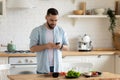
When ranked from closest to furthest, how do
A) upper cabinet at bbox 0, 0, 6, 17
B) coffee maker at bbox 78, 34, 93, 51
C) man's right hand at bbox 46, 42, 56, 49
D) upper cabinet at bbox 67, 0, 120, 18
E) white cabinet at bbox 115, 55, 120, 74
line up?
man's right hand at bbox 46, 42, 56, 49 → upper cabinet at bbox 0, 0, 6, 17 → white cabinet at bbox 115, 55, 120, 74 → coffee maker at bbox 78, 34, 93, 51 → upper cabinet at bbox 67, 0, 120, 18

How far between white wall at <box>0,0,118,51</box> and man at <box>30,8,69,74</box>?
1806 mm

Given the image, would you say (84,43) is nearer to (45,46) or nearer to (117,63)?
(117,63)

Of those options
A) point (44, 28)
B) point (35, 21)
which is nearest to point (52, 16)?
point (44, 28)

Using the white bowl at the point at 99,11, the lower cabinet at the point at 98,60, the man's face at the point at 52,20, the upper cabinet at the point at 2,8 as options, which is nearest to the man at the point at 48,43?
the man's face at the point at 52,20

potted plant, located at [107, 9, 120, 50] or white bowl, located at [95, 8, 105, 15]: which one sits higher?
white bowl, located at [95, 8, 105, 15]

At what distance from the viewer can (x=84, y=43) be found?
5.50 m

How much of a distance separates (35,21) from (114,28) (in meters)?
1.53

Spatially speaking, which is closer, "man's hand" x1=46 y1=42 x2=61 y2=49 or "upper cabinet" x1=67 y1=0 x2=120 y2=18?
"man's hand" x1=46 y1=42 x2=61 y2=49

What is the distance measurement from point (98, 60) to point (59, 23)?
1038mm

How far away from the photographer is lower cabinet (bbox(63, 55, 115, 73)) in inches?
202

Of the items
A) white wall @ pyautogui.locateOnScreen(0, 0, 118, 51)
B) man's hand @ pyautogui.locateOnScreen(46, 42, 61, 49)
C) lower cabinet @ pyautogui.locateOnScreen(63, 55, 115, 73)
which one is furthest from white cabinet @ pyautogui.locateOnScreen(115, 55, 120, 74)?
man's hand @ pyautogui.locateOnScreen(46, 42, 61, 49)

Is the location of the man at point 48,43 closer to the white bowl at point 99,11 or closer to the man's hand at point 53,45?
the man's hand at point 53,45

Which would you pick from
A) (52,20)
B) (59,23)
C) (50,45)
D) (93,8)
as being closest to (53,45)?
(50,45)

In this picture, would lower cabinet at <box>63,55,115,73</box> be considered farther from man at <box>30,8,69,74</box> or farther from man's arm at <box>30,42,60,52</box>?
man's arm at <box>30,42,60,52</box>
